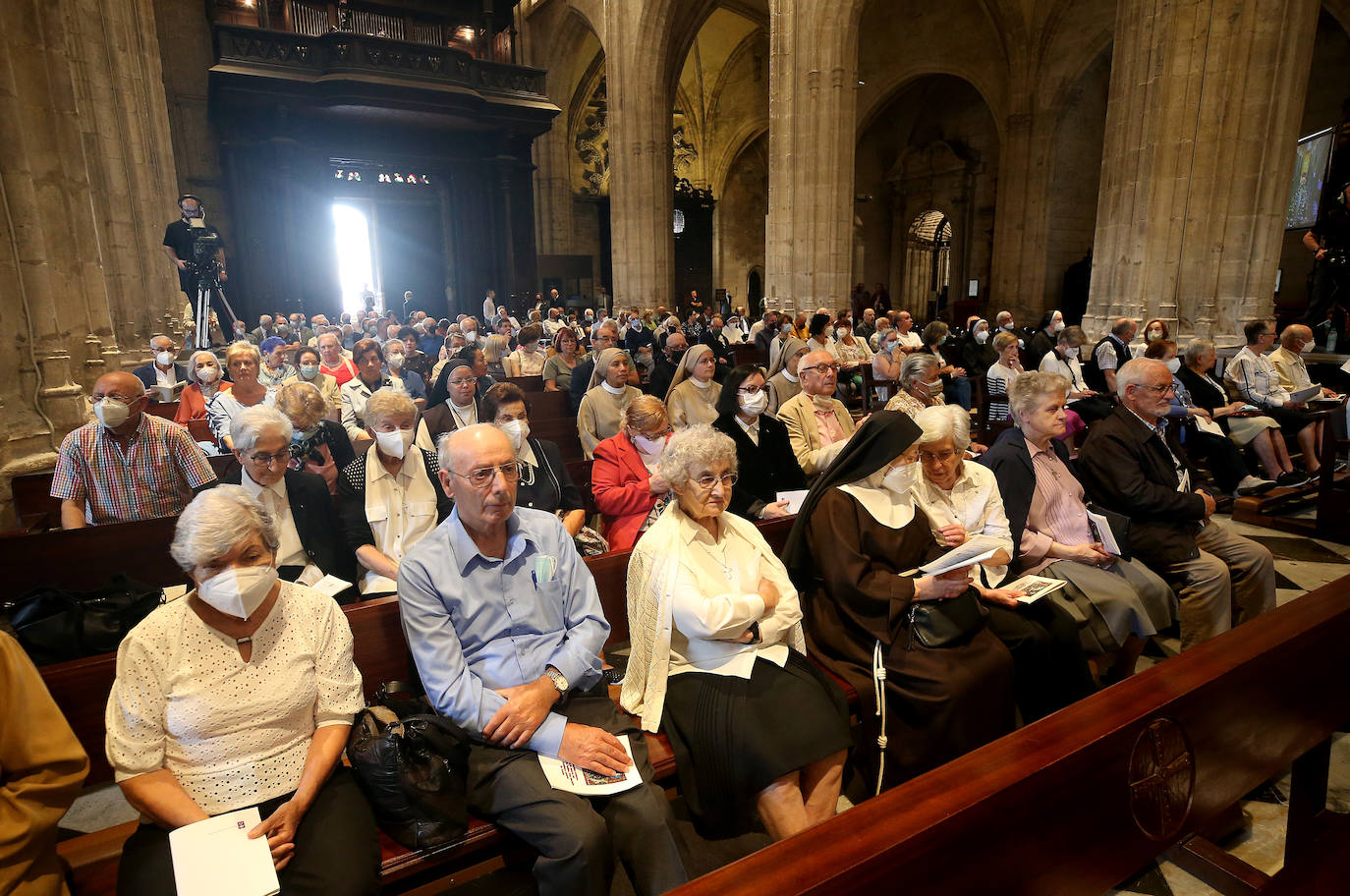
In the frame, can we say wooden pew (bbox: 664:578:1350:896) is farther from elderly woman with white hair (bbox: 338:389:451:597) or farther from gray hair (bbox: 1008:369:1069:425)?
elderly woman with white hair (bbox: 338:389:451:597)

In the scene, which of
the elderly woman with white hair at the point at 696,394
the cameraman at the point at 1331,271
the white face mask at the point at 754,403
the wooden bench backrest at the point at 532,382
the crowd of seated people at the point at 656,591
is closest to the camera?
the crowd of seated people at the point at 656,591

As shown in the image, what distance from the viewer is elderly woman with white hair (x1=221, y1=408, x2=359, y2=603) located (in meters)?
2.91

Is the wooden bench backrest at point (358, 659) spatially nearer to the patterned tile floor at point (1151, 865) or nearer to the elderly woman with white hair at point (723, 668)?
the patterned tile floor at point (1151, 865)

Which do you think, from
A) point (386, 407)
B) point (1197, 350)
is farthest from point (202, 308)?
point (1197, 350)

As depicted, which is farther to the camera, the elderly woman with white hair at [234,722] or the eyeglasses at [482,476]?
the eyeglasses at [482,476]

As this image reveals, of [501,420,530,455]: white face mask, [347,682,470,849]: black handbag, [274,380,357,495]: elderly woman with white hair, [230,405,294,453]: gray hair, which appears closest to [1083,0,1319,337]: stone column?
[501,420,530,455]: white face mask

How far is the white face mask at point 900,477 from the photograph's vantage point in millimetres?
2787

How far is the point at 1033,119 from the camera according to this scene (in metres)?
17.3

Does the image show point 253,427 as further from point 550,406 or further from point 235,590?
point 550,406

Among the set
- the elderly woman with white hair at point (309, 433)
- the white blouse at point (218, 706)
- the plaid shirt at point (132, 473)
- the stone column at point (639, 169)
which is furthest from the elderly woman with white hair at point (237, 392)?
the stone column at point (639, 169)

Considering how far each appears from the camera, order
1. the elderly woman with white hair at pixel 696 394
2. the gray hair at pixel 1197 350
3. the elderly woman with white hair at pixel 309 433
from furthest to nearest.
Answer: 1. the gray hair at pixel 1197 350
2. the elderly woman with white hair at pixel 696 394
3. the elderly woman with white hair at pixel 309 433

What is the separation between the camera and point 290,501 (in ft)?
10.1

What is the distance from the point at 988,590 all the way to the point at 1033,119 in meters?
18.2

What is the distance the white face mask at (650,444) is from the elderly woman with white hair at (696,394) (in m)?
1.11
